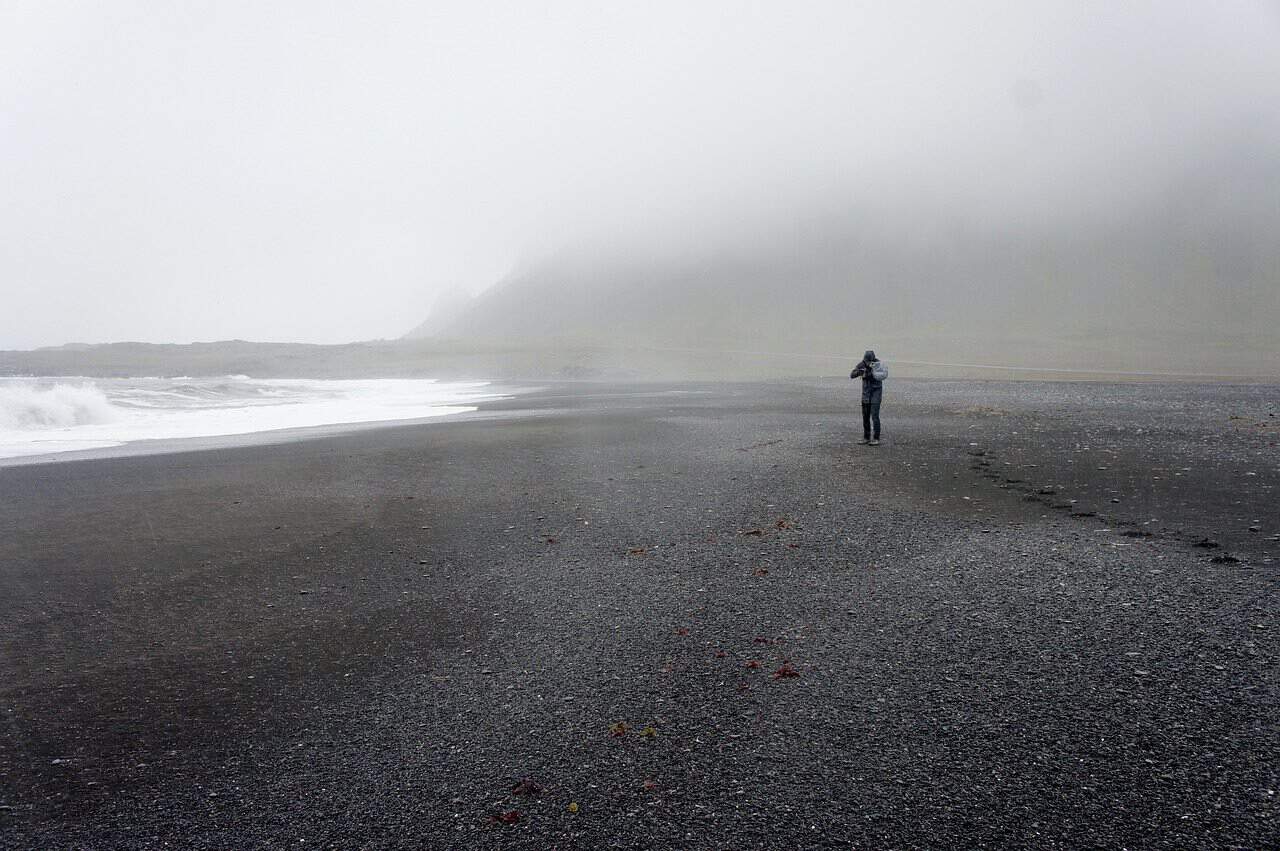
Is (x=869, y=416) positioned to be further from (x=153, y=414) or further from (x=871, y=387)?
(x=153, y=414)

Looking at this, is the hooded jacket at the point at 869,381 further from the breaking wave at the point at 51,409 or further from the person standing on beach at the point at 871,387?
the breaking wave at the point at 51,409

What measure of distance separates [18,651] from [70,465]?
433 inches

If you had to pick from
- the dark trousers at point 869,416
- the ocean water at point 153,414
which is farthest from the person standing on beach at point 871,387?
the ocean water at point 153,414

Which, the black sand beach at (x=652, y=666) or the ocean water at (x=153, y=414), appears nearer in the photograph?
the black sand beach at (x=652, y=666)

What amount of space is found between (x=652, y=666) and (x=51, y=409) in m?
27.2

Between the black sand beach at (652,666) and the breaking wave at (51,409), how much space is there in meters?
15.7

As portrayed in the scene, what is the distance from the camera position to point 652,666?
484 centimetres

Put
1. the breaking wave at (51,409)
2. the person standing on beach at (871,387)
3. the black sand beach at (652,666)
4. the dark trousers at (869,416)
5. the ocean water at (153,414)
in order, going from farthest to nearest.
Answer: the breaking wave at (51,409)
the ocean water at (153,414)
the dark trousers at (869,416)
the person standing on beach at (871,387)
the black sand beach at (652,666)

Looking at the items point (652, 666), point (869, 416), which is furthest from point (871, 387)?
point (652, 666)

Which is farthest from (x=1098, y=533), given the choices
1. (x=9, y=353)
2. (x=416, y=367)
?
(x=9, y=353)

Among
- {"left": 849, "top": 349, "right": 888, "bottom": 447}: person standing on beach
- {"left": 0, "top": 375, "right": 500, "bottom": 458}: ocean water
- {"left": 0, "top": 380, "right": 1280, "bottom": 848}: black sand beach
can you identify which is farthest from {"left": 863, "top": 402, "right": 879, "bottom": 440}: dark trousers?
{"left": 0, "top": 375, "right": 500, "bottom": 458}: ocean water

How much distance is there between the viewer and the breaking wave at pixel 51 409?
23.0 meters

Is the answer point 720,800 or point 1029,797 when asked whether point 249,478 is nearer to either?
point 720,800

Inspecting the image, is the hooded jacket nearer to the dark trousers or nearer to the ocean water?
the dark trousers
